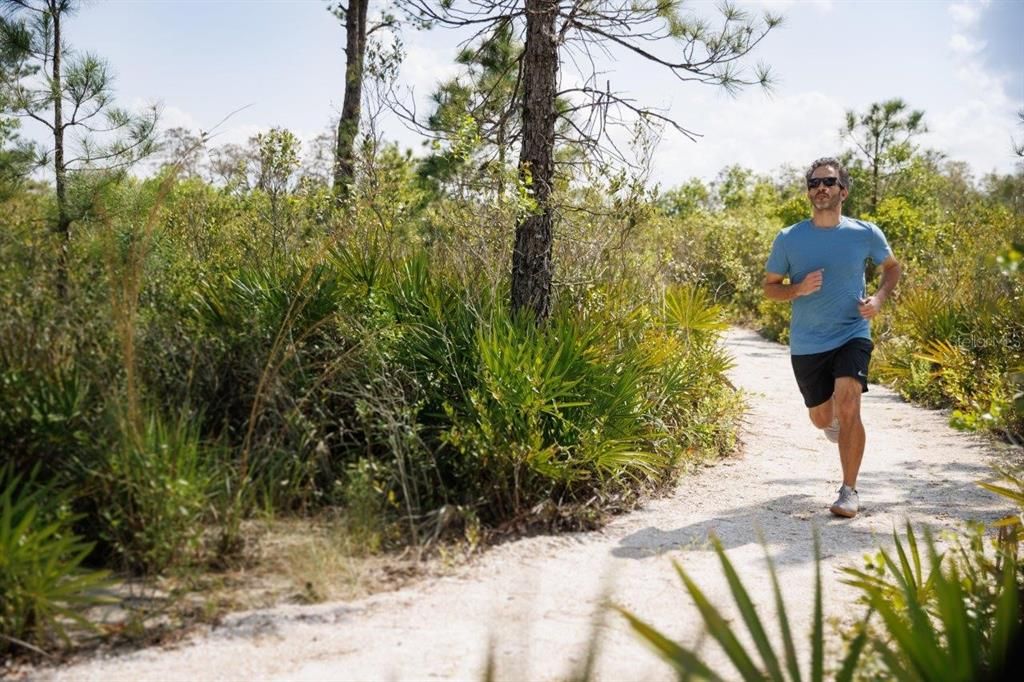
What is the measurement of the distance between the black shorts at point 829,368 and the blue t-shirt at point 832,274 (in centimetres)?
5

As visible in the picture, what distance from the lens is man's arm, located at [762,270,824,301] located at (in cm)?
613

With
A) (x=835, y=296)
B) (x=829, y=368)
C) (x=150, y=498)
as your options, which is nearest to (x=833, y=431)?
(x=829, y=368)

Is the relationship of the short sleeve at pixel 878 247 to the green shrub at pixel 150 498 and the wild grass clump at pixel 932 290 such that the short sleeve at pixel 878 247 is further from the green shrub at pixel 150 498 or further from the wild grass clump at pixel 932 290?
the green shrub at pixel 150 498

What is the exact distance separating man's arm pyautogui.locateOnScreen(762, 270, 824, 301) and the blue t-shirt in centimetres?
11

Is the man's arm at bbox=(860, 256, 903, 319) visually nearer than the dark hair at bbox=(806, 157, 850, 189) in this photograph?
Yes

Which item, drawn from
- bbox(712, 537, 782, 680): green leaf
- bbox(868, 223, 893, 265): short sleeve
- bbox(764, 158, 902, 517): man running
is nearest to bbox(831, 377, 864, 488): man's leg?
bbox(764, 158, 902, 517): man running

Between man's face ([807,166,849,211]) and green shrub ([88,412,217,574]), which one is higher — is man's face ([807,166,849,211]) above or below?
above

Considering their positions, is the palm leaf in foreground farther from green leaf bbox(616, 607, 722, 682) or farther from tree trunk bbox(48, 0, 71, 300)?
tree trunk bbox(48, 0, 71, 300)

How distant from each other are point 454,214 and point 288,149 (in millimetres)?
1517

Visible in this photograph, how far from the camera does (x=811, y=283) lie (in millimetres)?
6148

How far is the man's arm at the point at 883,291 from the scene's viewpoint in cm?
610

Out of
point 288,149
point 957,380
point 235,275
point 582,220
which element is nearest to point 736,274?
point 957,380

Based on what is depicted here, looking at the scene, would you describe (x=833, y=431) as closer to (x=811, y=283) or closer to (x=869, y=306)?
(x=869, y=306)

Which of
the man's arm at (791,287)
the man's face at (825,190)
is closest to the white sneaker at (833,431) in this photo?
the man's arm at (791,287)
